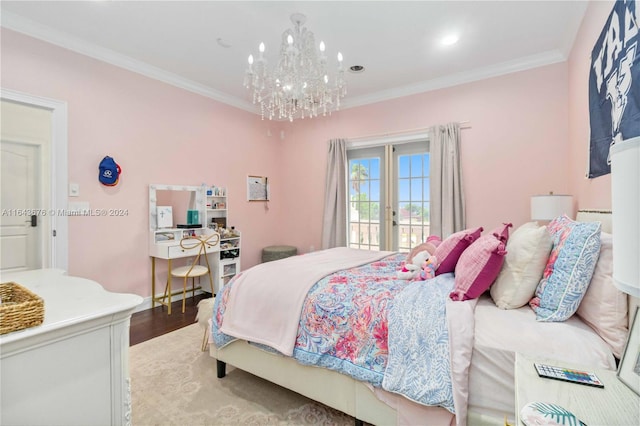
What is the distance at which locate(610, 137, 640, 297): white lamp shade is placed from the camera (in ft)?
1.84

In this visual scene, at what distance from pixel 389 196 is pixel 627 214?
379 centimetres

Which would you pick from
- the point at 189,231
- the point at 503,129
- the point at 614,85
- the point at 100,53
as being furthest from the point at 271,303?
the point at 503,129

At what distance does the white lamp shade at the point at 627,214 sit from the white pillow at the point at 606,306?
79cm

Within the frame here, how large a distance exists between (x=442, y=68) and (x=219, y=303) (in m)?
3.50

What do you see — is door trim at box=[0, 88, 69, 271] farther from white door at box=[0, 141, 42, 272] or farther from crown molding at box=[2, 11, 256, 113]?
white door at box=[0, 141, 42, 272]

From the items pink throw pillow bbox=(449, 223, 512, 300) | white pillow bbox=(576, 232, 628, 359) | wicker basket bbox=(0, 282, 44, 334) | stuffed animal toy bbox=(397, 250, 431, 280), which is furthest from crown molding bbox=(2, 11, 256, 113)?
white pillow bbox=(576, 232, 628, 359)

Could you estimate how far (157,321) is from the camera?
3145mm

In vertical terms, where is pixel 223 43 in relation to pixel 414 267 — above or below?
above

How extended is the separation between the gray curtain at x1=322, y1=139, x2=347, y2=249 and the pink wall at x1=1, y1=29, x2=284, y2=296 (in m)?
1.38

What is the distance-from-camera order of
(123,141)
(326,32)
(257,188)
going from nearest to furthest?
1. (326,32)
2. (123,141)
3. (257,188)

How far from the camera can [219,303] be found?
6.78 feet

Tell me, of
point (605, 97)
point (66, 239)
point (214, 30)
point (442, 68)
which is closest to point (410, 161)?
point (442, 68)

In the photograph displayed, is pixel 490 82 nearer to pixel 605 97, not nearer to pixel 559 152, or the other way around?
pixel 559 152

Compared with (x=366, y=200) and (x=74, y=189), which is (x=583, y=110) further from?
(x=74, y=189)
